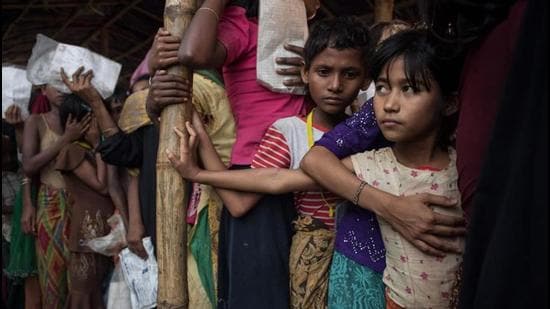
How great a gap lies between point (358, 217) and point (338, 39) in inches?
22.8

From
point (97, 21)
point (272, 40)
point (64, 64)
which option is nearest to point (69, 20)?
point (97, 21)

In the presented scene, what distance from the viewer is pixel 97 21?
24.0 ft

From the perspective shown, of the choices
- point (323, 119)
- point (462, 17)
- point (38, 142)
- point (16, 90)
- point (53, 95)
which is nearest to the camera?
point (462, 17)

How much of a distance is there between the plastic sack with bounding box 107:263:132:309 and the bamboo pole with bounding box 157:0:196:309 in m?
1.39

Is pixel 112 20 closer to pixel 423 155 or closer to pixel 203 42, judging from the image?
pixel 203 42

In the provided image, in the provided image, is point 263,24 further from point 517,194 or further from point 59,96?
point 59,96

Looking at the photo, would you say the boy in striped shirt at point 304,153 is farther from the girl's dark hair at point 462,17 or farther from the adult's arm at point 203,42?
the girl's dark hair at point 462,17

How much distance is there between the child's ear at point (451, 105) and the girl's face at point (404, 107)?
2cm

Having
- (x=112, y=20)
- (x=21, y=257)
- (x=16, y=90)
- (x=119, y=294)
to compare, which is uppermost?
(x=112, y=20)

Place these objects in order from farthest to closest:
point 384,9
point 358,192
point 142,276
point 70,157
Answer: point 70,157 → point 384,9 → point 142,276 → point 358,192

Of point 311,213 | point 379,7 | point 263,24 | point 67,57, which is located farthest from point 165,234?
point 379,7

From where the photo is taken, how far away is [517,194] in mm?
885

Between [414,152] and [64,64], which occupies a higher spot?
[64,64]

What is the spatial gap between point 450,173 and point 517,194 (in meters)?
0.68
